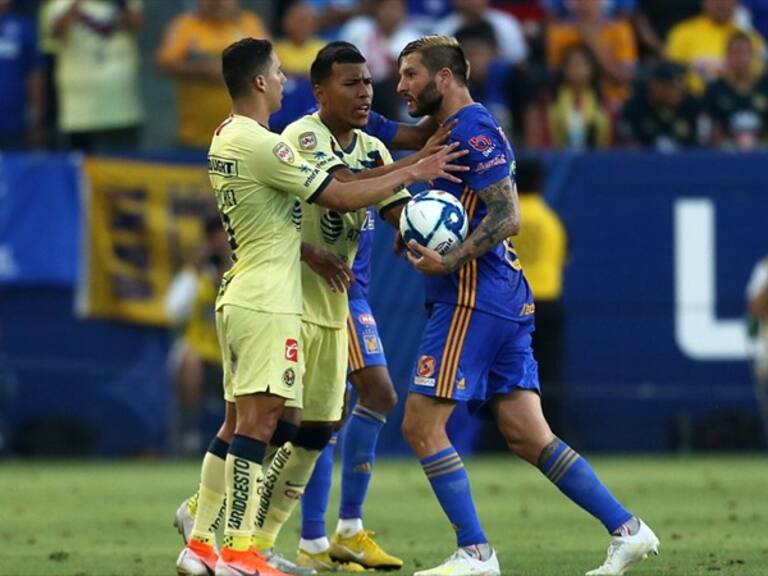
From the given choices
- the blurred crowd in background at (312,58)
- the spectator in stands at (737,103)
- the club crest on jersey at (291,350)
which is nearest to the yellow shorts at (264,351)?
the club crest on jersey at (291,350)

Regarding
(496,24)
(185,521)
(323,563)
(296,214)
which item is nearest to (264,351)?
(296,214)

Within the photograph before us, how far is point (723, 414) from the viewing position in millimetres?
19453

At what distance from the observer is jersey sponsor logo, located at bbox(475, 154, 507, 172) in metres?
9.05

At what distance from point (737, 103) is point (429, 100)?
1137 centimetres

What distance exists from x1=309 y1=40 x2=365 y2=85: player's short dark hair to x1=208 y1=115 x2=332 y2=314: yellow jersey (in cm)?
74

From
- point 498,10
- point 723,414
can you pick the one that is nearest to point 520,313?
point 723,414

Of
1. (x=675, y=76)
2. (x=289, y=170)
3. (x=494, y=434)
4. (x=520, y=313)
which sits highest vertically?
(x=675, y=76)

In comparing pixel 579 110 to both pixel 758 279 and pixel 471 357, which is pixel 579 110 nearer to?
pixel 758 279

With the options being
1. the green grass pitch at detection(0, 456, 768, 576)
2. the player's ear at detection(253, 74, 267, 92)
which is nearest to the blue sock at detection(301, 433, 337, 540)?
the green grass pitch at detection(0, 456, 768, 576)

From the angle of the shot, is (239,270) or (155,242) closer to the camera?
(239,270)

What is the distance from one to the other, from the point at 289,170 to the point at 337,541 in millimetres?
2419

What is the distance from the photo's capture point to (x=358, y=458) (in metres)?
10.4

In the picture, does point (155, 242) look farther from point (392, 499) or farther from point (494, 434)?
point (392, 499)

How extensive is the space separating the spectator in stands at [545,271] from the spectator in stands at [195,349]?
3.22 meters
